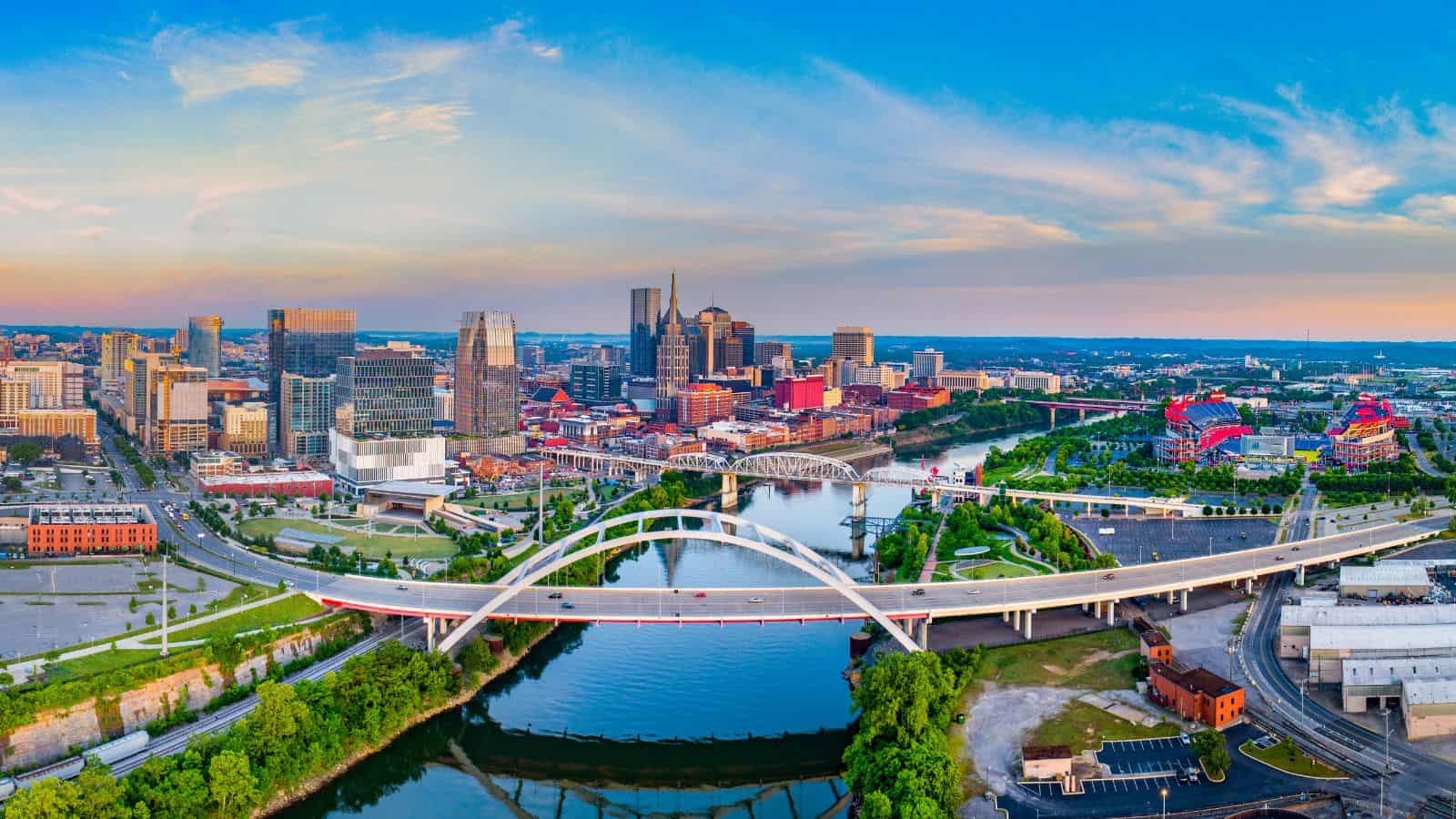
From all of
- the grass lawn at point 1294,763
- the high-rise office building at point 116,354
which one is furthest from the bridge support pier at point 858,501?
the high-rise office building at point 116,354

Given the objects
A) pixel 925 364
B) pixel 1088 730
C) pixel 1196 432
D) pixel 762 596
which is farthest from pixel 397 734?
pixel 925 364

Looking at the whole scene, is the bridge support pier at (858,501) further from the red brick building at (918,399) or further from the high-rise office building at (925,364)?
the high-rise office building at (925,364)

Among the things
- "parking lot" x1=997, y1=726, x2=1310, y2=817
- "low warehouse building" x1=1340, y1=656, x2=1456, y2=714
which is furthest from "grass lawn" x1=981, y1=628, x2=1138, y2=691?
"low warehouse building" x1=1340, y1=656, x2=1456, y2=714

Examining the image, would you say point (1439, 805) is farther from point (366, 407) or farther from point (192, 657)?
point (366, 407)

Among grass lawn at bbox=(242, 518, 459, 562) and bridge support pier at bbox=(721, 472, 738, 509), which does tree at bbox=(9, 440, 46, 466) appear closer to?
grass lawn at bbox=(242, 518, 459, 562)

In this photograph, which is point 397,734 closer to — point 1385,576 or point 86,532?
point 86,532

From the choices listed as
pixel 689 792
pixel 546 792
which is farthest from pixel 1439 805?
pixel 546 792
